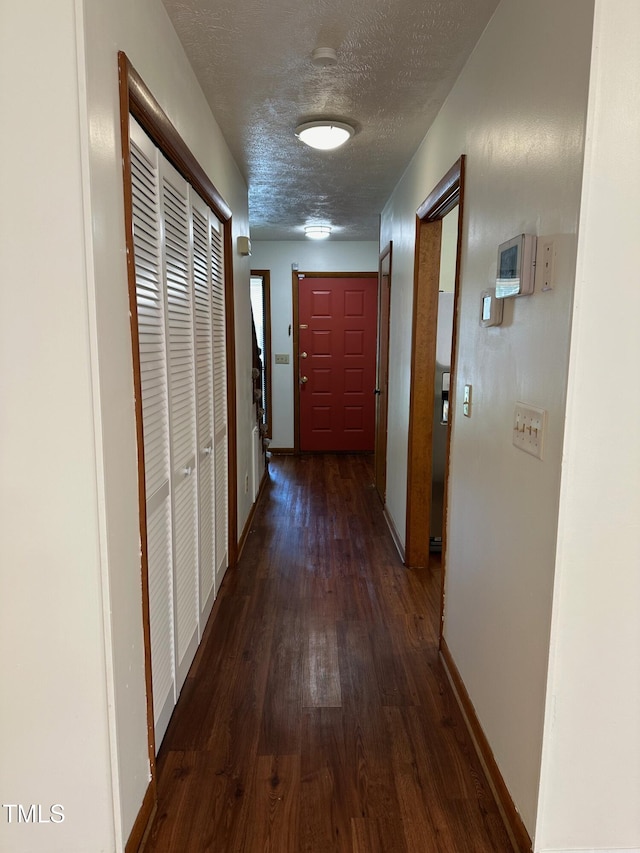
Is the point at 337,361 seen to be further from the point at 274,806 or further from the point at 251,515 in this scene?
the point at 274,806

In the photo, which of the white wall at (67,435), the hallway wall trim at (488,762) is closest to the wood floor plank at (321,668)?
the hallway wall trim at (488,762)

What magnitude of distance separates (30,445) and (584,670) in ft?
4.43

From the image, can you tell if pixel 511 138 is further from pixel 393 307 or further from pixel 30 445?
pixel 393 307

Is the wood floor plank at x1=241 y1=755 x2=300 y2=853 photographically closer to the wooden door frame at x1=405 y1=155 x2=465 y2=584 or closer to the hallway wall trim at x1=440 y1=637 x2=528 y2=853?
the hallway wall trim at x1=440 y1=637 x2=528 y2=853

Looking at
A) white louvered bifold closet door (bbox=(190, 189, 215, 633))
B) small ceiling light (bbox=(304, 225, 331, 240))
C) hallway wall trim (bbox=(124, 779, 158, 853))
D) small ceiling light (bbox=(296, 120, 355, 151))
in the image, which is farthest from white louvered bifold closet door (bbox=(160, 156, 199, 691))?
small ceiling light (bbox=(304, 225, 331, 240))

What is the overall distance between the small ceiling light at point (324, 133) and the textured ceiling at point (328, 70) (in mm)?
35

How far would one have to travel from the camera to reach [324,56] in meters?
1.88

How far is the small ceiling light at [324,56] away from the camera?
73.2 inches

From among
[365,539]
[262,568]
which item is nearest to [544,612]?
[262,568]

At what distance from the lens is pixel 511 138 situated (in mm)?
1554

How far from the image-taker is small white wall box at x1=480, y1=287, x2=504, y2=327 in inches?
64.1

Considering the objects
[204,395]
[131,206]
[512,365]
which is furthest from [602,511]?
[204,395]

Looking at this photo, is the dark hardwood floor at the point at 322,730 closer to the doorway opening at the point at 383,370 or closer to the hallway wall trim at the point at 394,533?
the hallway wall trim at the point at 394,533

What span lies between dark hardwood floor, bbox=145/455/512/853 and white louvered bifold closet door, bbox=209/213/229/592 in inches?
12.0
